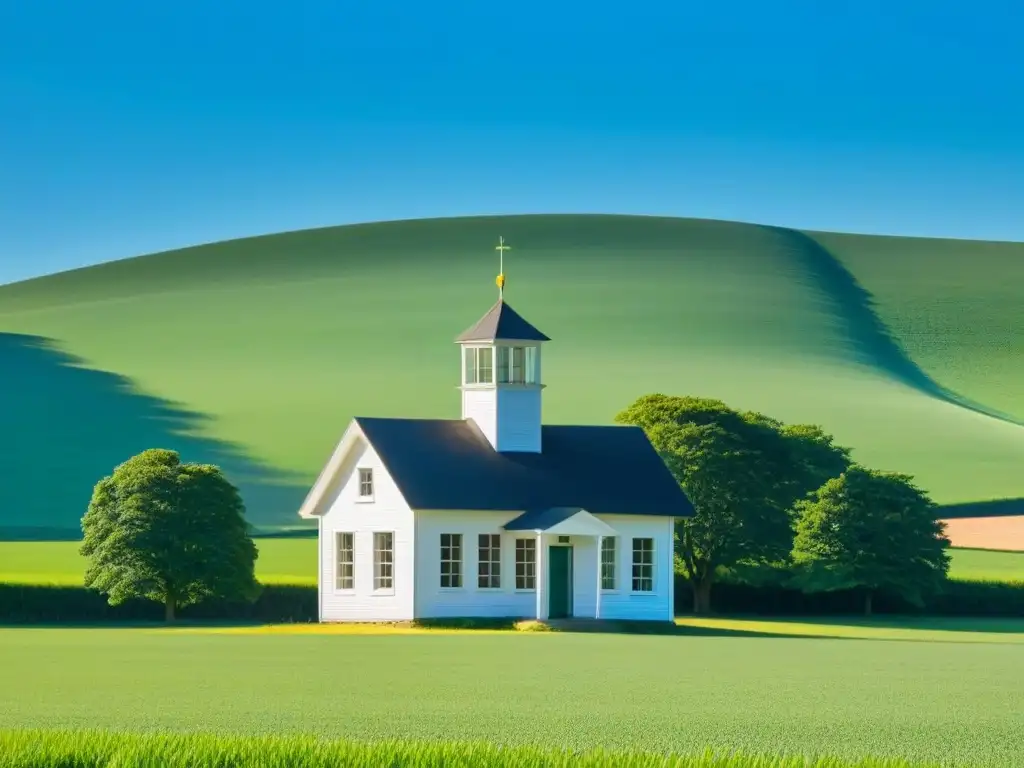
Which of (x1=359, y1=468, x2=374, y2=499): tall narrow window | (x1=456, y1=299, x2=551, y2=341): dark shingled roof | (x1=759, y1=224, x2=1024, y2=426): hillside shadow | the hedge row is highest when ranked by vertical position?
(x1=759, y1=224, x2=1024, y2=426): hillside shadow

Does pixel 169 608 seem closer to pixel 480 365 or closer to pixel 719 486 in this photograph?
pixel 480 365

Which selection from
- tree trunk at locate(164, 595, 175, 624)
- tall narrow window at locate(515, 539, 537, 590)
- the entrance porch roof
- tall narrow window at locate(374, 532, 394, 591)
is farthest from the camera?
tree trunk at locate(164, 595, 175, 624)

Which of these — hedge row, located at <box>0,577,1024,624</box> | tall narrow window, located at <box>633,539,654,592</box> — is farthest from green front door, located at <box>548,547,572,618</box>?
hedge row, located at <box>0,577,1024,624</box>

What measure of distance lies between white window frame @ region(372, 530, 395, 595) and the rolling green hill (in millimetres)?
32429

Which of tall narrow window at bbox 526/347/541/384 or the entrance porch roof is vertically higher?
tall narrow window at bbox 526/347/541/384

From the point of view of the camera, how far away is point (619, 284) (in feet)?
508

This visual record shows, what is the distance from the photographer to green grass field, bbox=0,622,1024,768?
20547 mm

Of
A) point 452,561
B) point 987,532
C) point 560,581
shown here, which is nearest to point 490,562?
point 452,561

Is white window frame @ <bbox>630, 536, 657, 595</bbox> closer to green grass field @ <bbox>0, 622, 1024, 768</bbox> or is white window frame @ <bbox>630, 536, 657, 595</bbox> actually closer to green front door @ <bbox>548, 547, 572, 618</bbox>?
green front door @ <bbox>548, 547, 572, 618</bbox>

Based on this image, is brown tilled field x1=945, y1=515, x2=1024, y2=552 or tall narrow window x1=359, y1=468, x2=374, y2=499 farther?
brown tilled field x1=945, y1=515, x2=1024, y2=552

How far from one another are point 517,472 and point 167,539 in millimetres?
11529

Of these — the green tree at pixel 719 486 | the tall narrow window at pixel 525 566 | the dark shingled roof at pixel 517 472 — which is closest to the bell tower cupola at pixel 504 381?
the dark shingled roof at pixel 517 472

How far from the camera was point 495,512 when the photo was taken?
58.2m

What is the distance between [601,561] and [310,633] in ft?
36.0
